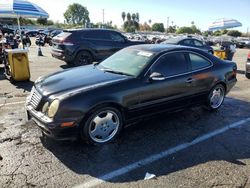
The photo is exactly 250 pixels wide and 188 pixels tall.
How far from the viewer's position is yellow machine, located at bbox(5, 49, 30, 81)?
27.7 ft

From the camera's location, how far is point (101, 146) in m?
4.33

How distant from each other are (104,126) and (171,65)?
70.9 inches

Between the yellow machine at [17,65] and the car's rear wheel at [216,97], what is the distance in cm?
554

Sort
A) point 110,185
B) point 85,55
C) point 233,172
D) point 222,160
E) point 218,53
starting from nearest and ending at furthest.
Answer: point 110,185, point 233,172, point 222,160, point 85,55, point 218,53

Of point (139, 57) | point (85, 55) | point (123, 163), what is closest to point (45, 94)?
point (123, 163)

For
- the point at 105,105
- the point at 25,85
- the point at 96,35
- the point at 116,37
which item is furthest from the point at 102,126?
the point at 116,37

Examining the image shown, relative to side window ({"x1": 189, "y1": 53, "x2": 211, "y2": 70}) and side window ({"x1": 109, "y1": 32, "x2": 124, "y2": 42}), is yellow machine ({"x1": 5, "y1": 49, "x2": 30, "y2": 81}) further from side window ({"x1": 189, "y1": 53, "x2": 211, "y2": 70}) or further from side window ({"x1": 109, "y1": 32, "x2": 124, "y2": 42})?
side window ({"x1": 189, "y1": 53, "x2": 211, "y2": 70})

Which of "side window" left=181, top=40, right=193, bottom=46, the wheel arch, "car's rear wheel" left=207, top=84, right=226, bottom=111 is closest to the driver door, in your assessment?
the wheel arch

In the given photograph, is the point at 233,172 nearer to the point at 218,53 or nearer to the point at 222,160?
the point at 222,160

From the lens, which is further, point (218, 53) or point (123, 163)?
point (218, 53)

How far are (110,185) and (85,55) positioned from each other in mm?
8849

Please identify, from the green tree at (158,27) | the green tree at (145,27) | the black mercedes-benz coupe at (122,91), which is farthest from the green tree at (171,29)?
the black mercedes-benz coupe at (122,91)

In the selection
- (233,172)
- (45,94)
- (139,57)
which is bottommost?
(233,172)

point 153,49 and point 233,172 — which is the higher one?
point 153,49
